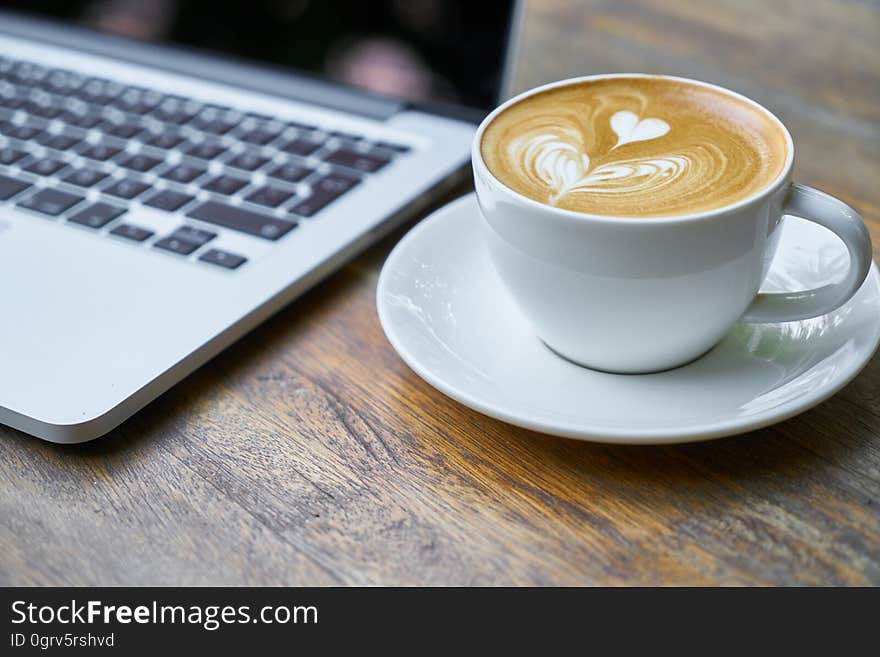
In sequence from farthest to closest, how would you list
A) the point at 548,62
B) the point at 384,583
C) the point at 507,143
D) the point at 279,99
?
1. the point at 548,62
2. the point at 279,99
3. the point at 507,143
4. the point at 384,583

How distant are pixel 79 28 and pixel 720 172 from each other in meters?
0.64

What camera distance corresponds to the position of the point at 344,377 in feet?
1.65

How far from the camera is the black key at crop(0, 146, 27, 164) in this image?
67 centimetres

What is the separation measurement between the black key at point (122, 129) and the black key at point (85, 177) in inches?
2.5

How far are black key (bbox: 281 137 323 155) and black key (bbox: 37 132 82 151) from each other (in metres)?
0.16

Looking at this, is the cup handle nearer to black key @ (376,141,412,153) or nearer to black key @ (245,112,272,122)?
black key @ (376,141,412,153)

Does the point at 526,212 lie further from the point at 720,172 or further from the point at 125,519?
the point at 125,519

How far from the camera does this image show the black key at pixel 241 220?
1.88 ft

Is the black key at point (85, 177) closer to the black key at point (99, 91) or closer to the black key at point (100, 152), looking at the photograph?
the black key at point (100, 152)

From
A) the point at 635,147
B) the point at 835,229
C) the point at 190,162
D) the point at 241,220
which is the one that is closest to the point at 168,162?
the point at 190,162

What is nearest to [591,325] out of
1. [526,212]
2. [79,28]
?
[526,212]

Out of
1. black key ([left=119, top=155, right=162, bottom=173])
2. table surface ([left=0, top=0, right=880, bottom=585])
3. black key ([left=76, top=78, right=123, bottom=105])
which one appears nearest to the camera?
A: table surface ([left=0, top=0, right=880, bottom=585])

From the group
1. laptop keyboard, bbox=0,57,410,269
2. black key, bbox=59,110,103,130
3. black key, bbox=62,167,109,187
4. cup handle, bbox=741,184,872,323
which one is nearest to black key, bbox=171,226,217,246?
laptop keyboard, bbox=0,57,410,269

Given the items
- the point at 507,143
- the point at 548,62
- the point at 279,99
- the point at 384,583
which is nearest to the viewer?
the point at 384,583
